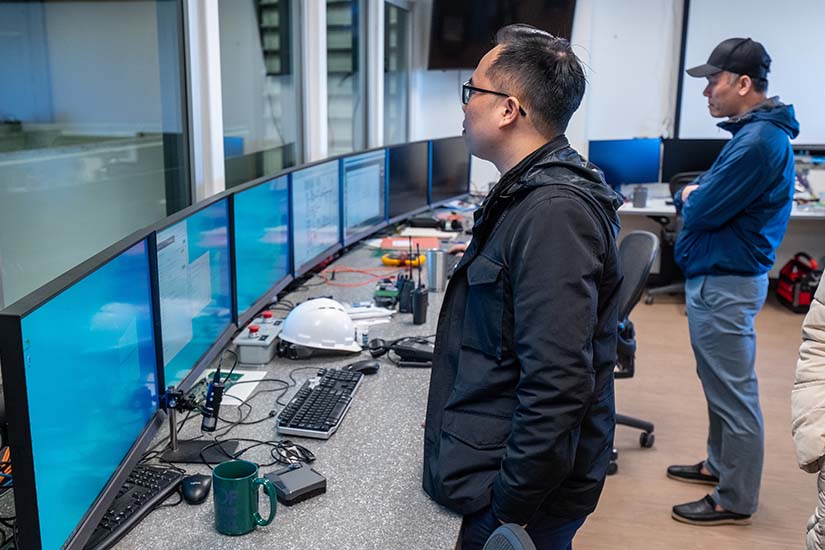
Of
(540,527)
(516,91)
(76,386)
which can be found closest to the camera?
(76,386)

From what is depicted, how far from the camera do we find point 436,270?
297cm

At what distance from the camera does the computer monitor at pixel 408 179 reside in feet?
13.1

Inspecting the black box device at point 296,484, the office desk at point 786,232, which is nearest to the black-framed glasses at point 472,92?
the black box device at point 296,484

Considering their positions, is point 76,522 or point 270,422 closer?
point 76,522

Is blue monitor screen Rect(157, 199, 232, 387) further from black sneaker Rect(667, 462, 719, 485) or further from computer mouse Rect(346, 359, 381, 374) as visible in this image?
black sneaker Rect(667, 462, 719, 485)

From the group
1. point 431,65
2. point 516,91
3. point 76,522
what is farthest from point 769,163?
point 431,65

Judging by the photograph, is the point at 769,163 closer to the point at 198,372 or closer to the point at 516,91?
the point at 516,91

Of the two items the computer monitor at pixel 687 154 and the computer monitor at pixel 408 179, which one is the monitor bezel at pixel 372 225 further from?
the computer monitor at pixel 687 154

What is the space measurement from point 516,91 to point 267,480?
834 millimetres

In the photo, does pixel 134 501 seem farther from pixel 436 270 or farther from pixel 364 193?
pixel 364 193

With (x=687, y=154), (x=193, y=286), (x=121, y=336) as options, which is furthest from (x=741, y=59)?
(x=687, y=154)

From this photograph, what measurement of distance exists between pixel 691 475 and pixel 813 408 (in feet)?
4.72

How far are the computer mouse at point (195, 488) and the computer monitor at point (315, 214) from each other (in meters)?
1.38

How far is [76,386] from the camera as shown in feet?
3.79
